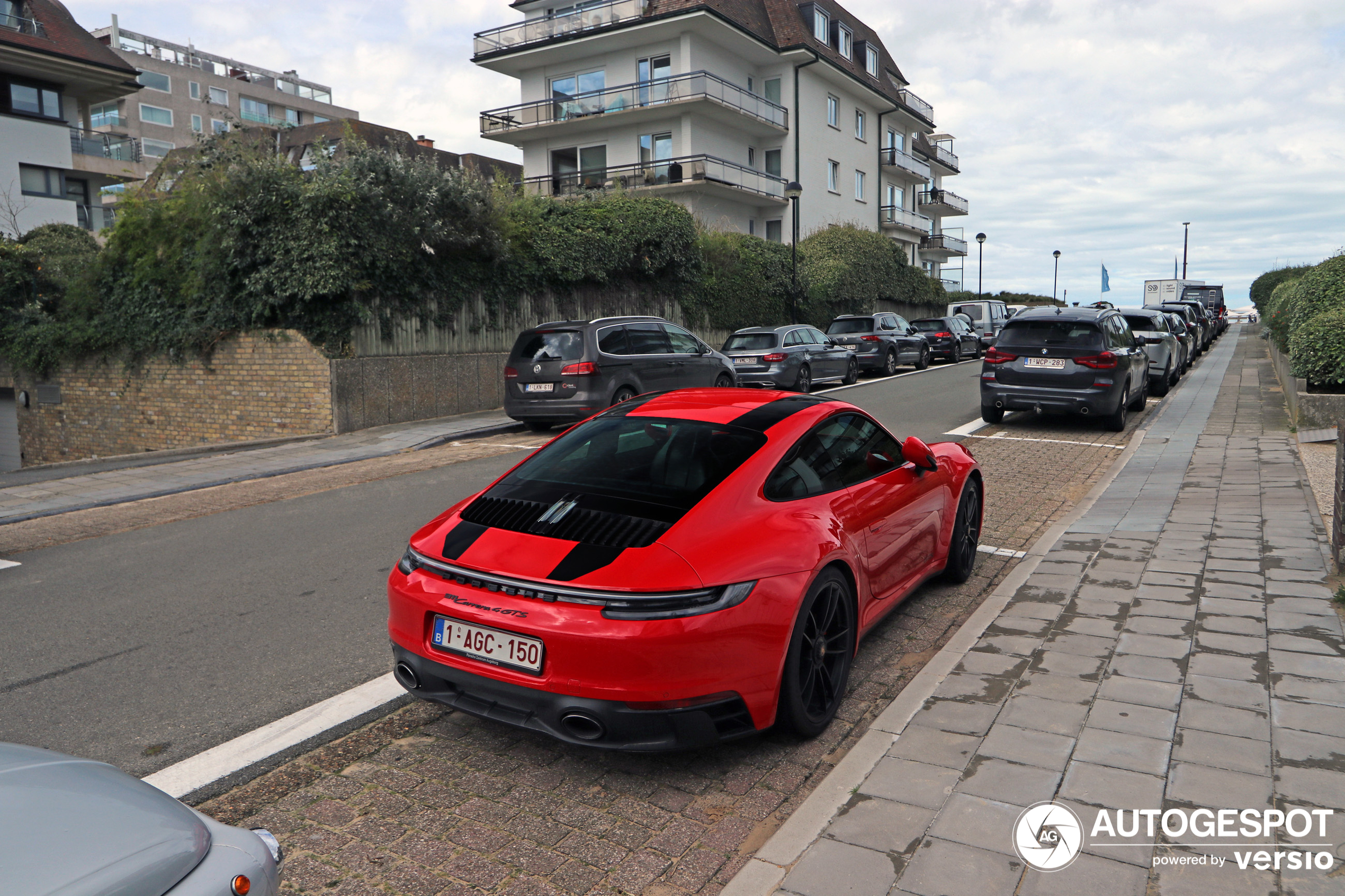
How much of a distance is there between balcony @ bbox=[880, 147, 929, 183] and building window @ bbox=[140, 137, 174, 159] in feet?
162

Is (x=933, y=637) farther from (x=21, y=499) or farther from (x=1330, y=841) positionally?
(x=21, y=499)

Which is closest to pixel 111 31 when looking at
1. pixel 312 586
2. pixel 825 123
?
pixel 825 123

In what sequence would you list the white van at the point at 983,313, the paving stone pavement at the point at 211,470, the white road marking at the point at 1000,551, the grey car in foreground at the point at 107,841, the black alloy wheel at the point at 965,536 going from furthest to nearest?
the white van at the point at 983,313 < the paving stone pavement at the point at 211,470 < the white road marking at the point at 1000,551 < the black alloy wheel at the point at 965,536 < the grey car in foreground at the point at 107,841

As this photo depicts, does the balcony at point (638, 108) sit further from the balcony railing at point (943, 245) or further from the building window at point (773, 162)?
the balcony railing at point (943, 245)

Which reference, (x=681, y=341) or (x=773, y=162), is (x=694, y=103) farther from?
(x=681, y=341)

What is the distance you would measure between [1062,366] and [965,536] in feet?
26.4

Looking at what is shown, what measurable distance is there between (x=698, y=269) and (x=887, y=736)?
896 inches

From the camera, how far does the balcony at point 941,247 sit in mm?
60781

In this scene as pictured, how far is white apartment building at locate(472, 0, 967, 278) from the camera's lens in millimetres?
33469

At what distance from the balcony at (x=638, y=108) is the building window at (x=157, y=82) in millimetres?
44002

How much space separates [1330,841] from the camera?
281 centimetres

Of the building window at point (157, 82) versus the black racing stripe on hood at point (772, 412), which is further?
the building window at point (157, 82)

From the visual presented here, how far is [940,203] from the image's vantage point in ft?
200

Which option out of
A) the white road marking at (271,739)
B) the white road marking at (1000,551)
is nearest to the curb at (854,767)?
the white road marking at (1000,551)
